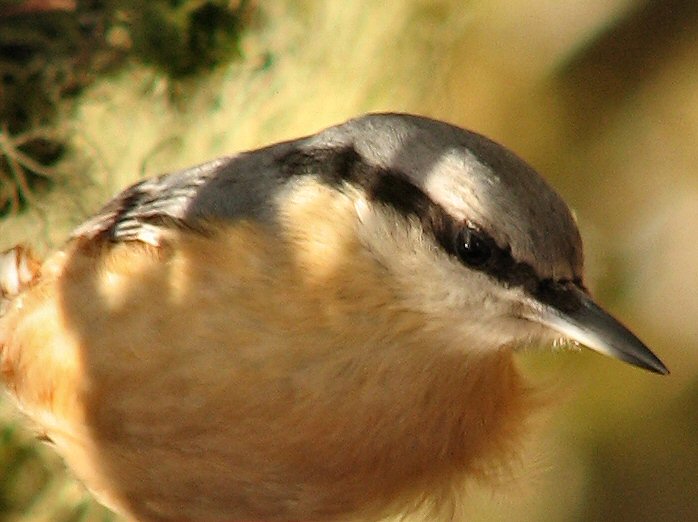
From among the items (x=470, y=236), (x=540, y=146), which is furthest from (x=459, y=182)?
(x=540, y=146)

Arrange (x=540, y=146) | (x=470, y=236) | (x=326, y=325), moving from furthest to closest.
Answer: (x=540, y=146) → (x=326, y=325) → (x=470, y=236)

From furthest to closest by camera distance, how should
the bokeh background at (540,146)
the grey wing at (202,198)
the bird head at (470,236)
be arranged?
the bokeh background at (540,146) < the grey wing at (202,198) < the bird head at (470,236)

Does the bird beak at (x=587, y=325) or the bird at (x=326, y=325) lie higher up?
the bird beak at (x=587, y=325)

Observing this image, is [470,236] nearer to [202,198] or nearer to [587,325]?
[587,325]

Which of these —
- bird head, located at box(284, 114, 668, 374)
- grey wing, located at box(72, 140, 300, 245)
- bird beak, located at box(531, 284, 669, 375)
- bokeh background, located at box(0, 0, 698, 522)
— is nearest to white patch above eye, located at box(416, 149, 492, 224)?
bird head, located at box(284, 114, 668, 374)

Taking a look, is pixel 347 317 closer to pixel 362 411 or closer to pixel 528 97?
pixel 362 411

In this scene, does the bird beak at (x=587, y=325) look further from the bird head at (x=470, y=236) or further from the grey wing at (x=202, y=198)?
the grey wing at (x=202, y=198)

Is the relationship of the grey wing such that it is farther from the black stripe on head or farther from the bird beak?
the bird beak

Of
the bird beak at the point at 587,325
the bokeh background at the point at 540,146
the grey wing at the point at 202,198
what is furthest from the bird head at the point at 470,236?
the bokeh background at the point at 540,146
